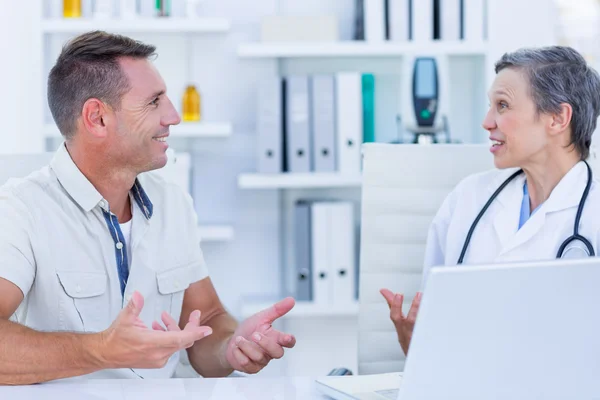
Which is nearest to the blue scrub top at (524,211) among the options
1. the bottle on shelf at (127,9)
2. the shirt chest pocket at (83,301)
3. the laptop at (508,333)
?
the laptop at (508,333)

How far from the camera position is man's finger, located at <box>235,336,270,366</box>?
1510 millimetres

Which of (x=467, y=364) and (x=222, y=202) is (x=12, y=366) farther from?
(x=222, y=202)

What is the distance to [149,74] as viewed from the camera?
5.73ft

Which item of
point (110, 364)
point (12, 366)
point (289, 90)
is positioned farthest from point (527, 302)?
point (289, 90)

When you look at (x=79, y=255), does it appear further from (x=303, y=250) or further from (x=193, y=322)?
(x=303, y=250)

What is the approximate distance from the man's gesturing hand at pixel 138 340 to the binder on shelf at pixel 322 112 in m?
1.74

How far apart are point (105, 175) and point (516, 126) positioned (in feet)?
2.89

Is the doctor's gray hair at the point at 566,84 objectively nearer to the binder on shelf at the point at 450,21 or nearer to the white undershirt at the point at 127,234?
the white undershirt at the point at 127,234

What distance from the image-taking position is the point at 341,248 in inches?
115

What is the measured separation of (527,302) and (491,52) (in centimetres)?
225

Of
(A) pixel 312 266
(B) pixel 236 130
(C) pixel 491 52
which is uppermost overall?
(C) pixel 491 52

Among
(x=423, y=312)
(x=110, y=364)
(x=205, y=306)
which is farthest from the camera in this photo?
(x=205, y=306)

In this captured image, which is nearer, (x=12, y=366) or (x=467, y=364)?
(x=467, y=364)

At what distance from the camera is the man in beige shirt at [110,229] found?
151 cm
